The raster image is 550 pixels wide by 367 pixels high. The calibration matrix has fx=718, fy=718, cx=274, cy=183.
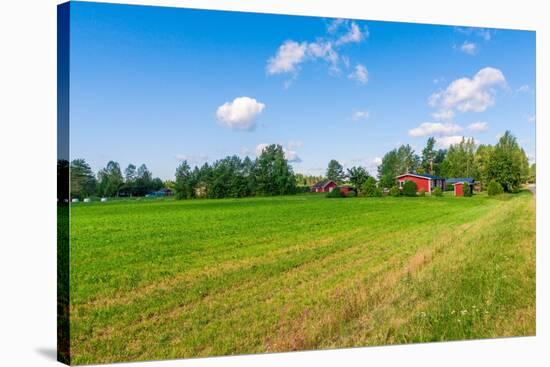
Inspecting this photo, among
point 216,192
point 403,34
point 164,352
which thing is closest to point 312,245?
point 216,192

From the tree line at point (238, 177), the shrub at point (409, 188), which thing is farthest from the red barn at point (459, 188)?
the tree line at point (238, 177)

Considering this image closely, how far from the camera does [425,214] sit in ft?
37.4

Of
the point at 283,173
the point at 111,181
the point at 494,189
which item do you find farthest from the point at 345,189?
the point at 111,181

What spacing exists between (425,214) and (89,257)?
17.4ft

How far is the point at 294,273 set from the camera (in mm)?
10211

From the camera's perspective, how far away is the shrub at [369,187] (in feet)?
36.2

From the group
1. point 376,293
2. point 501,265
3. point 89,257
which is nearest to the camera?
point 89,257

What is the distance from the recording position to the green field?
9.05 m

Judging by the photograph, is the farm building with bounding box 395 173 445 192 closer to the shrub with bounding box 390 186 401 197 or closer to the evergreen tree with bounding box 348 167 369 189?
the shrub with bounding box 390 186 401 197

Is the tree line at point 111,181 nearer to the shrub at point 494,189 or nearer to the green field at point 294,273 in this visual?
the green field at point 294,273

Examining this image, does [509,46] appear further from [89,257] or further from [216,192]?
[89,257]

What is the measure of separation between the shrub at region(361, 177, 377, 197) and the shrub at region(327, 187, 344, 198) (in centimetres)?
35

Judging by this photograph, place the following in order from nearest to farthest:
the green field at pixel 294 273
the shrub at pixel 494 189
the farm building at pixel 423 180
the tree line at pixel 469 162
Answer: the green field at pixel 294 273 < the tree line at pixel 469 162 < the farm building at pixel 423 180 < the shrub at pixel 494 189

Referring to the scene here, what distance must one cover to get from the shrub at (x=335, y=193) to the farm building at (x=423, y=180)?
986 millimetres
